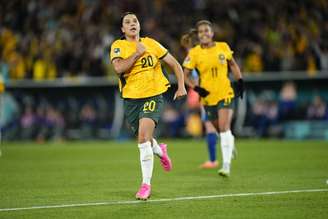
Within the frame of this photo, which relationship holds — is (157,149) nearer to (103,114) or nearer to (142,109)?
(142,109)

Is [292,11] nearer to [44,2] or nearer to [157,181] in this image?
[44,2]

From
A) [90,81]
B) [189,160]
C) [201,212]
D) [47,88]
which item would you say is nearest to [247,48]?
[90,81]

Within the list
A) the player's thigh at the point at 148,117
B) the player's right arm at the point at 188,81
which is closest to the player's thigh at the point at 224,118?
the player's right arm at the point at 188,81

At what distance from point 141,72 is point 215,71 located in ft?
10.7

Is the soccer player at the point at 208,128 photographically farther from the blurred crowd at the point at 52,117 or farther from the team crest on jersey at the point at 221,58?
the blurred crowd at the point at 52,117

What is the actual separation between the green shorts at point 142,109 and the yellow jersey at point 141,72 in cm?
8

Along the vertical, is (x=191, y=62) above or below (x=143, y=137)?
above

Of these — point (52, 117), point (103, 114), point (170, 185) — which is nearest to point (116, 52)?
point (170, 185)

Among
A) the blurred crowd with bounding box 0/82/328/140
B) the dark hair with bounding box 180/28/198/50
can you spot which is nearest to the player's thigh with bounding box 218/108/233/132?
the dark hair with bounding box 180/28/198/50

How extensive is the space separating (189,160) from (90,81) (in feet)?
38.7

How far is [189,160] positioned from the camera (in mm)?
16422

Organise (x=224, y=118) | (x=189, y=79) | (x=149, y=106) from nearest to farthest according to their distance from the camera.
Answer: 1. (x=149, y=106)
2. (x=224, y=118)
3. (x=189, y=79)

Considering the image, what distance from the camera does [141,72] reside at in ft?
31.1

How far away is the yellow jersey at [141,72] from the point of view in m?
9.46
